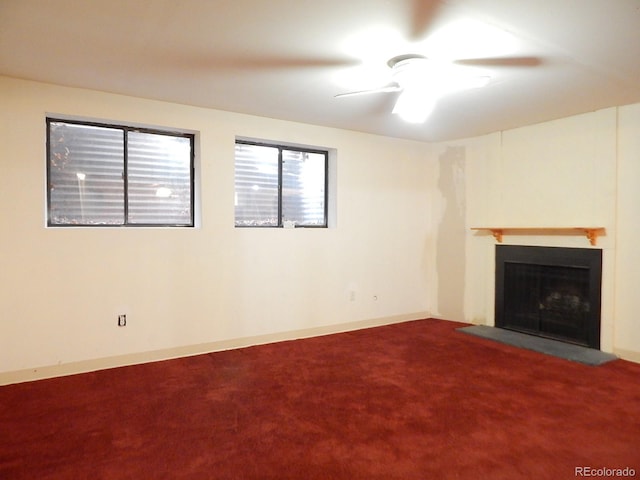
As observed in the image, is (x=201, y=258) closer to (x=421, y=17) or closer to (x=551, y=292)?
(x=421, y=17)

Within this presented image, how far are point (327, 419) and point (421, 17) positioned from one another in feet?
8.01

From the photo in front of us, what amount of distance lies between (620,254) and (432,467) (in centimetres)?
311

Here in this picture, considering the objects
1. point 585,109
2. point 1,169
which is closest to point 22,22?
point 1,169

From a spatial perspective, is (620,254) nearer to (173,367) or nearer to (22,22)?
(173,367)

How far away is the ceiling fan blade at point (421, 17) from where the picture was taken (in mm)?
2037

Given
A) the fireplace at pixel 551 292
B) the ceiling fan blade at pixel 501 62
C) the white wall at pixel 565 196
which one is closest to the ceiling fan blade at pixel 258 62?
the ceiling fan blade at pixel 501 62

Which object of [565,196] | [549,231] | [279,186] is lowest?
[549,231]

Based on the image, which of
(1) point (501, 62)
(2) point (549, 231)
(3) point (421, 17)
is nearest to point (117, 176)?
(3) point (421, 17)

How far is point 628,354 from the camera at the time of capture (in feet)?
12.2

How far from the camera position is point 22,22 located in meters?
2.25

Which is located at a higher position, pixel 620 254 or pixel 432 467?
pixel 620 254

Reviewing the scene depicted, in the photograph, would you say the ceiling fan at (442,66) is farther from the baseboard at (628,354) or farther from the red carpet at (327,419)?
the baseboard at (628,354)

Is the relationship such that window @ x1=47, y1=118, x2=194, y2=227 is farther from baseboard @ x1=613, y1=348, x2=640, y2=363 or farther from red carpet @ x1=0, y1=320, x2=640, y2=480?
baseboard @ x1=613, y1=348, x2=640, y2=363

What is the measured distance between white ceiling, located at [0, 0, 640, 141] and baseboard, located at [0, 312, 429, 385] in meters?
2.33
